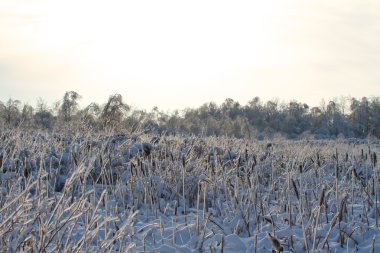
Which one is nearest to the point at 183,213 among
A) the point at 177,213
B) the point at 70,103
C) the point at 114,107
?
the point at 177,213

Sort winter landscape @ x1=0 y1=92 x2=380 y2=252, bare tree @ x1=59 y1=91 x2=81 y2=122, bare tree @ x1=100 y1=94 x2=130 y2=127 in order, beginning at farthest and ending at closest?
bare tree @ x1=59 y1=91 x2=81 y2=122 → bare tree @ x1=100 y1=94 x2=130 y2=127 → winter landscape @ x1=0 y1=92 x2=380 y2=252

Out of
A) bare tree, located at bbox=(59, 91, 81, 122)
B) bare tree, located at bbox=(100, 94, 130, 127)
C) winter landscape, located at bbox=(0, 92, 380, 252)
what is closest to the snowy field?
winter landscape, located at bbox=(0, 92, 380, 252)

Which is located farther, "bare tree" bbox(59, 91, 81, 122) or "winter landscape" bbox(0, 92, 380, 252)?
"bare tree" bbox(59, 91, 81, 122)

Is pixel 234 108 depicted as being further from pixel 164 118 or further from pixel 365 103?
pixel 164 118

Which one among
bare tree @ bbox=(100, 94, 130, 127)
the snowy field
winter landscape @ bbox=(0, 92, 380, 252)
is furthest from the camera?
bare tree @ bbox=(100, 94, 130, 127)

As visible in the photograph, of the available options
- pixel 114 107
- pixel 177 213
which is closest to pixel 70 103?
pixel 114 107

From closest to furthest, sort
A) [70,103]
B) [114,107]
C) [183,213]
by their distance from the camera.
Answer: [183,213]
[114,107]
[70,103]

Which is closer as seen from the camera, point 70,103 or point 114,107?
point 114,107

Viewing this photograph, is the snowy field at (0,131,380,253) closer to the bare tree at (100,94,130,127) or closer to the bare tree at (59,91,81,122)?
the bare tree at (100,94,130,127)

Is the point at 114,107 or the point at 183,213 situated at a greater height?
the point at 114,107

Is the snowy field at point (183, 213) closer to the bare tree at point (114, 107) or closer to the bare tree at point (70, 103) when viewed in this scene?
the bare tree at point (114, 107)

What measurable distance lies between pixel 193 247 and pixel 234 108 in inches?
2876

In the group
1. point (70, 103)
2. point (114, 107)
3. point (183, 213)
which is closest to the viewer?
point (183, 213)

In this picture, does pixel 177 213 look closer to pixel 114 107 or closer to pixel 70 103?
pixel 114 107
